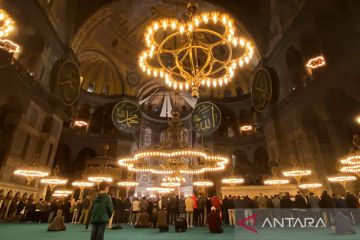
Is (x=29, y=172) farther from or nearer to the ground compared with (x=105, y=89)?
nearer to the ground

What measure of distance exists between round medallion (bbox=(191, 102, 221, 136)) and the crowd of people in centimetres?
735

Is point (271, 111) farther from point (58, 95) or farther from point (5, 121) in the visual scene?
point (5, 121)

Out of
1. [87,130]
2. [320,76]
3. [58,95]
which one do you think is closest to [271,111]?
[320,76]

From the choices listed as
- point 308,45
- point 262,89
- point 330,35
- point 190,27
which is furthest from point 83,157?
point 330,35

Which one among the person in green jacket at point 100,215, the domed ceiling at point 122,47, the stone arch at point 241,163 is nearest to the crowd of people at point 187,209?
the person in green jacket at point 100,215

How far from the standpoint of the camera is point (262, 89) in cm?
1385

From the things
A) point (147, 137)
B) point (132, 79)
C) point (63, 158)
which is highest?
point (132, 79)

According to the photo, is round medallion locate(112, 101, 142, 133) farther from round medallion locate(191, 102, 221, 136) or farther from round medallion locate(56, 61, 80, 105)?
round medallion locate(191, 102, 221, 136)

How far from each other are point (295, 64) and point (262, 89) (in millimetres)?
2440

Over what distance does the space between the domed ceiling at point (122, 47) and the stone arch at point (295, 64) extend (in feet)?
12.9

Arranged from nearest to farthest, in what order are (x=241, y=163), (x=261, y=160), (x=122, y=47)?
(x=261, y=160) → (x=241, y=163) → (x=122, y=47)

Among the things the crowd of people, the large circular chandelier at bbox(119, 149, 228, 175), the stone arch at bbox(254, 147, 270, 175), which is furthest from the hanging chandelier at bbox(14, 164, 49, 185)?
the stone arch at bbox(254, 147, 270, 175)

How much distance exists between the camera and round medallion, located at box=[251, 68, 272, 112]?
13.2 m

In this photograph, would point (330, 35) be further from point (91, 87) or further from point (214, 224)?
point (91, 87)
